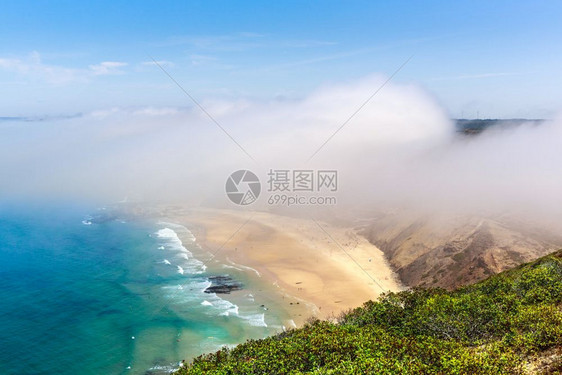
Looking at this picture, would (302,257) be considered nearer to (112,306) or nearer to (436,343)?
(112,306)

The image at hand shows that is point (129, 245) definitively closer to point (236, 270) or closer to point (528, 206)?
point (236, 270)

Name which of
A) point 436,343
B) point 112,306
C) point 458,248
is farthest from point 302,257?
point 436,343

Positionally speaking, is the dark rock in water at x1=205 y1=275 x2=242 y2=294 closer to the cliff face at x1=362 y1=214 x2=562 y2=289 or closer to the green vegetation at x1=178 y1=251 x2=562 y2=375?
the cliff face at x1=362 y1=214 x2=562 y2=289

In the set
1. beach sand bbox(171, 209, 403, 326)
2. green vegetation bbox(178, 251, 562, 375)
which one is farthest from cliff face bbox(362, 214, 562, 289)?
green vegetation bbox(178, 251, 562, 375)

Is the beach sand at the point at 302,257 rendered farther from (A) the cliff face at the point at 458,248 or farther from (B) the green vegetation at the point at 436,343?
(B) the green vegetation at the point at 436,343

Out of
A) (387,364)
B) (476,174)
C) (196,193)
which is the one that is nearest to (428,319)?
(387,364)

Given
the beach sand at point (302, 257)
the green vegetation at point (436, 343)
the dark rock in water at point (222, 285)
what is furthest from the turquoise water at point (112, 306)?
the green vegetation at point (436, 343)
